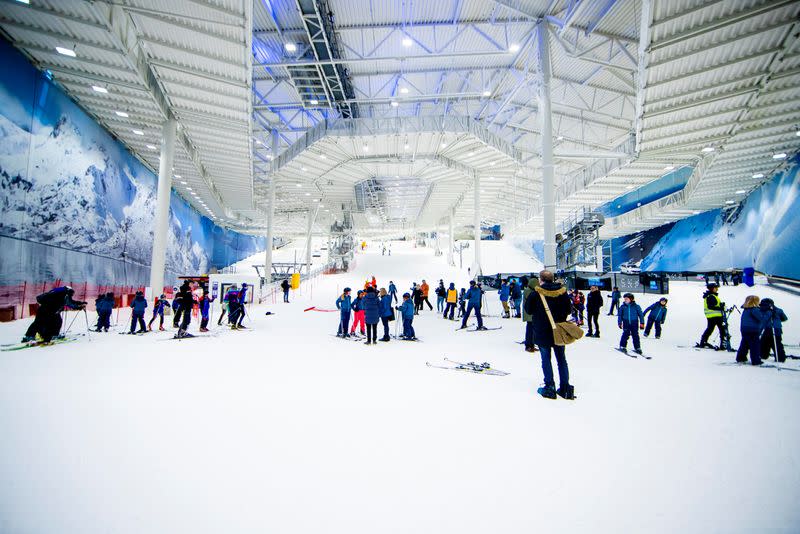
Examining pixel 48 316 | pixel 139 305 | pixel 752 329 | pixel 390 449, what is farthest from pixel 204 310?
pixel 752 329

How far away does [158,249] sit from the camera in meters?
15.6

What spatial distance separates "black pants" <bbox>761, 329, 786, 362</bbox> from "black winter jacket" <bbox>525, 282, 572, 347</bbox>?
203 inches

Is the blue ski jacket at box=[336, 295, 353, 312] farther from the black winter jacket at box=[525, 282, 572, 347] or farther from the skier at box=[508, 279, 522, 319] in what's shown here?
the skier at box=[508, 279, 522, 319]

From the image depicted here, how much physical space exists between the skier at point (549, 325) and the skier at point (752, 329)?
14.3 ft

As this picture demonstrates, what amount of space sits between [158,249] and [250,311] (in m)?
4.93

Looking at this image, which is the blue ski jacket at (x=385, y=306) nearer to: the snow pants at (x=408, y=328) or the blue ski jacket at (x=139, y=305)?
the snow pants at (x=408, y=328)

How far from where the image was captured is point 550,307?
4.11 metres

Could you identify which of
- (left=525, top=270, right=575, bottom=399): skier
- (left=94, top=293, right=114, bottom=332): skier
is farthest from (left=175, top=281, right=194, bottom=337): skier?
(left=525, top=270, right=575, bottom=399): skier

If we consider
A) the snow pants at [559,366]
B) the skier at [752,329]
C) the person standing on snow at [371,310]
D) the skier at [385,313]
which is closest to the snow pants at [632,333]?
the skier at [752,329]

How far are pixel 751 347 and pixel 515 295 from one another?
754 centimetres

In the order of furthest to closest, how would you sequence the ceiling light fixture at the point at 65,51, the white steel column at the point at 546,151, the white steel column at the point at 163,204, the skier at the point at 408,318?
1. the white steel column at the point at 163,204
2. the white steel column at the point at 546,151
3. the ceiling light fixture at the point at 65,51
4. the skier at the point at 408,318

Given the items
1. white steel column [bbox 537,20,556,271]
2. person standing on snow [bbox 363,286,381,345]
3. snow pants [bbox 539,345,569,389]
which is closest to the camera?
snow pants [bbox 539,345,569,389]

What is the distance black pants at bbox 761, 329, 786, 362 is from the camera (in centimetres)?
608

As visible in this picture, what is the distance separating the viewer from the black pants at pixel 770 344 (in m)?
6.08
